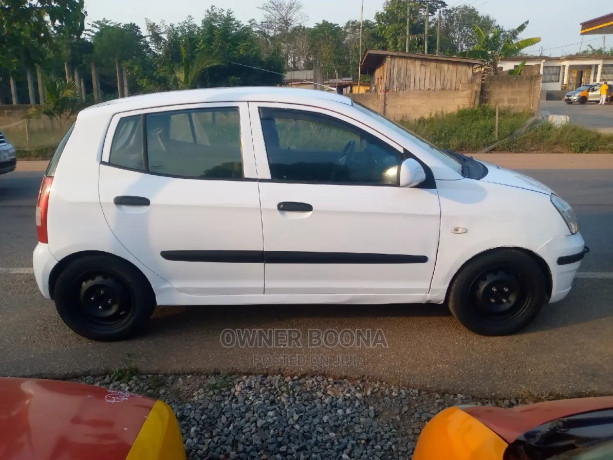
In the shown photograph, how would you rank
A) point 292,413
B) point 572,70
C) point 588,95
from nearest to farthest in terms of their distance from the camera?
point 292,413
point 588,95
point 572,70

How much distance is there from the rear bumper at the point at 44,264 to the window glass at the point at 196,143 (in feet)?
3.01

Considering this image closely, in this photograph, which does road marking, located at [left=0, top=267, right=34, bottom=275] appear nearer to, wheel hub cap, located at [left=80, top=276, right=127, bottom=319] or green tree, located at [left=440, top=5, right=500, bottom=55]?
wheel hub cap, located at [left=80, top=276, right=127, bottom=319]

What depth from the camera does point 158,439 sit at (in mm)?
2012

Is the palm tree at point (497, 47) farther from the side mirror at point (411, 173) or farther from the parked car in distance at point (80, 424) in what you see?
the parked car in distance at point (80, 424)

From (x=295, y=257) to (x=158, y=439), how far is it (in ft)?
6.32

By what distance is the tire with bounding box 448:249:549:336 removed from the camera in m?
3.84

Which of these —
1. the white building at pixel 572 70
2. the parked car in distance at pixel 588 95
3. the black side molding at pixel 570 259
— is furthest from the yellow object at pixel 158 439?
the white building at pixel 572 70

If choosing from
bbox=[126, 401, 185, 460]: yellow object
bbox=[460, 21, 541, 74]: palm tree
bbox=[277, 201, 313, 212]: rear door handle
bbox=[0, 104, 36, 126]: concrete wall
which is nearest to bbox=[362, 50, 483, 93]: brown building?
bbox=[460, 21, 541, 74]: palm tree

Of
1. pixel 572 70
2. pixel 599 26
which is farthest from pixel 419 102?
pixel 572 70

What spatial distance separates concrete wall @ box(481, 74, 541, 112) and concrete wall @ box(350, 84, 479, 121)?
510 millimetres

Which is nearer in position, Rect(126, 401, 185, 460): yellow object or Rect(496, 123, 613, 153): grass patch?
Rect(126, 401, 185, 460): yellow object

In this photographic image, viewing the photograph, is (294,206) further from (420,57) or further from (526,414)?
(420,57)

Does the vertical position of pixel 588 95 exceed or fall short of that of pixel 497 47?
it falls short

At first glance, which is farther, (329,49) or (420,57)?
(329,49)
